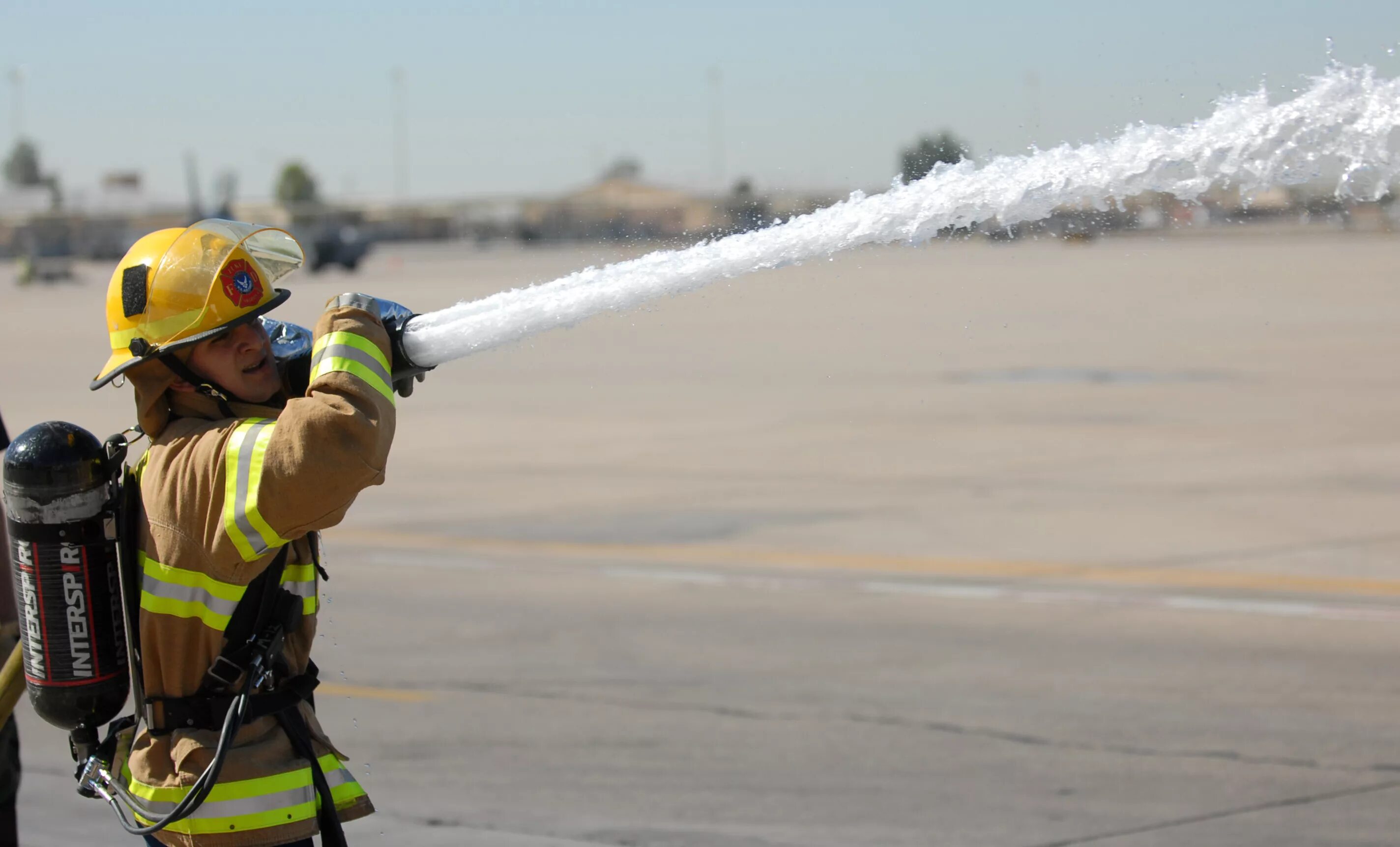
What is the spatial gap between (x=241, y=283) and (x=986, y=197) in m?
1.31

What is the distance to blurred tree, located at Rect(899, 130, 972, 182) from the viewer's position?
3.08 metres

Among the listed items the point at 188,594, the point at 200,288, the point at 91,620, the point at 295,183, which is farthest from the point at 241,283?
the point at 295,183

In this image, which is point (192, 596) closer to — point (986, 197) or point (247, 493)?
point (247, 493)

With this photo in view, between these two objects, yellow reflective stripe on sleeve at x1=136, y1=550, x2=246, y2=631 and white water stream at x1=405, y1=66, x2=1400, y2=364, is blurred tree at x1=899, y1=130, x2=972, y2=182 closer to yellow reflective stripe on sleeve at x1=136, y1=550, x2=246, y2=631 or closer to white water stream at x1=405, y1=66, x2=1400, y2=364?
white water stream at x1=405, y1=66, x2=1400, y2=364

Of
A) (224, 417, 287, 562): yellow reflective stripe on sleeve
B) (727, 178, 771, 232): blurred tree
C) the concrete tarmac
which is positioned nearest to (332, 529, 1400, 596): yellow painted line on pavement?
the concrete tarmac

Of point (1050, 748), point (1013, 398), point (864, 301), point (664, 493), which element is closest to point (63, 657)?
point (1050, 748)

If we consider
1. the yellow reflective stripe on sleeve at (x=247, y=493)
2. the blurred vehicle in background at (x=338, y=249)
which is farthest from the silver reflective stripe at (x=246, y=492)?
the blurred vehicle in background at (x=338, y=249)

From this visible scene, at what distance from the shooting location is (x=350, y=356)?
8.63 ft

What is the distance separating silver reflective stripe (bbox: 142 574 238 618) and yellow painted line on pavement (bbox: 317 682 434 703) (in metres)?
4.05

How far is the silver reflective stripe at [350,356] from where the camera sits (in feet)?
8.63

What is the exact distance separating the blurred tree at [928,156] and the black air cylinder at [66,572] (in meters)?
1.58

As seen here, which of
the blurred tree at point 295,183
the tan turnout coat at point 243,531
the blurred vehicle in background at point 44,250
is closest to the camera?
the tan turnout coat at point 243,531

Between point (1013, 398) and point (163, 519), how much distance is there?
532 inches

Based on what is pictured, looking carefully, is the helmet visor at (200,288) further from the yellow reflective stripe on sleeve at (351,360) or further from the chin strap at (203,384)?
the yellow reflective stripe on sleeve at (351,360)
